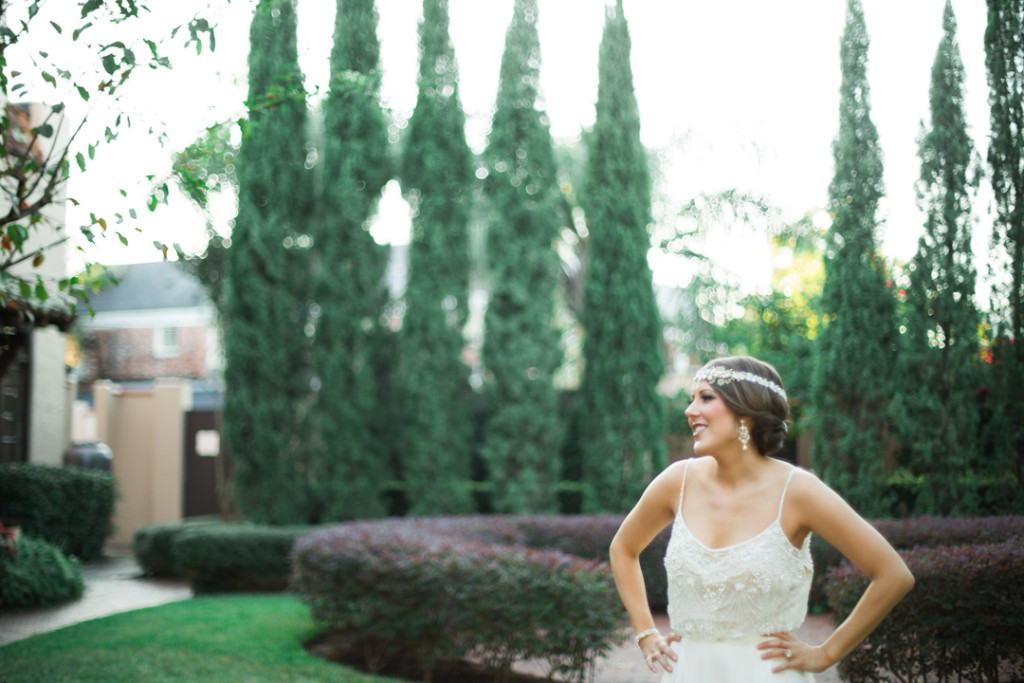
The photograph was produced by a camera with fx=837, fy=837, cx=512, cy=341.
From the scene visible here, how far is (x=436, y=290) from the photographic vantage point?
39.9 feet

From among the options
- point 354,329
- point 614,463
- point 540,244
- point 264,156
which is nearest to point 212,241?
point 264,156

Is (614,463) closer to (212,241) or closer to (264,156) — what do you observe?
(264,156)

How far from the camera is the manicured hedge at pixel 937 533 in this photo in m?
5.88

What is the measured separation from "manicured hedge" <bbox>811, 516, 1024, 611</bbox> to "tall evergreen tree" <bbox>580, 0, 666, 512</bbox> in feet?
11.7

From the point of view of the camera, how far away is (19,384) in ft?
38.9

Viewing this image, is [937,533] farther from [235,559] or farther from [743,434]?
[235,559]

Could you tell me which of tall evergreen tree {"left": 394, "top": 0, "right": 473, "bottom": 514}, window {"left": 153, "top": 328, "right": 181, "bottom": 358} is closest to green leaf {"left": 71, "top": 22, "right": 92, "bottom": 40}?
tall evergreen tree {"left": 394, "top": 0, "right": 473, "bottom": 514}

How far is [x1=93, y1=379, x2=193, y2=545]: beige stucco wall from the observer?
54.1 feet

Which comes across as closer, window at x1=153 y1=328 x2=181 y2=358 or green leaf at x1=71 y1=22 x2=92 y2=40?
green leaf at x1=71 y1=22 x2=92 y2=40

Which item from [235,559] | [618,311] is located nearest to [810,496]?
[618,311]

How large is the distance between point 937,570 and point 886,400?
14.0 ft

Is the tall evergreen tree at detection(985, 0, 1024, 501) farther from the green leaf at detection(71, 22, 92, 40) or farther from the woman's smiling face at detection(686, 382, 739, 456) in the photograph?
the green leaf at detection(71, 22, 92, 40)

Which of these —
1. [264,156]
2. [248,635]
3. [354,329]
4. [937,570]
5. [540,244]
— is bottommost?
[248,635]

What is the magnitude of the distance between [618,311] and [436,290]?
266 cm
